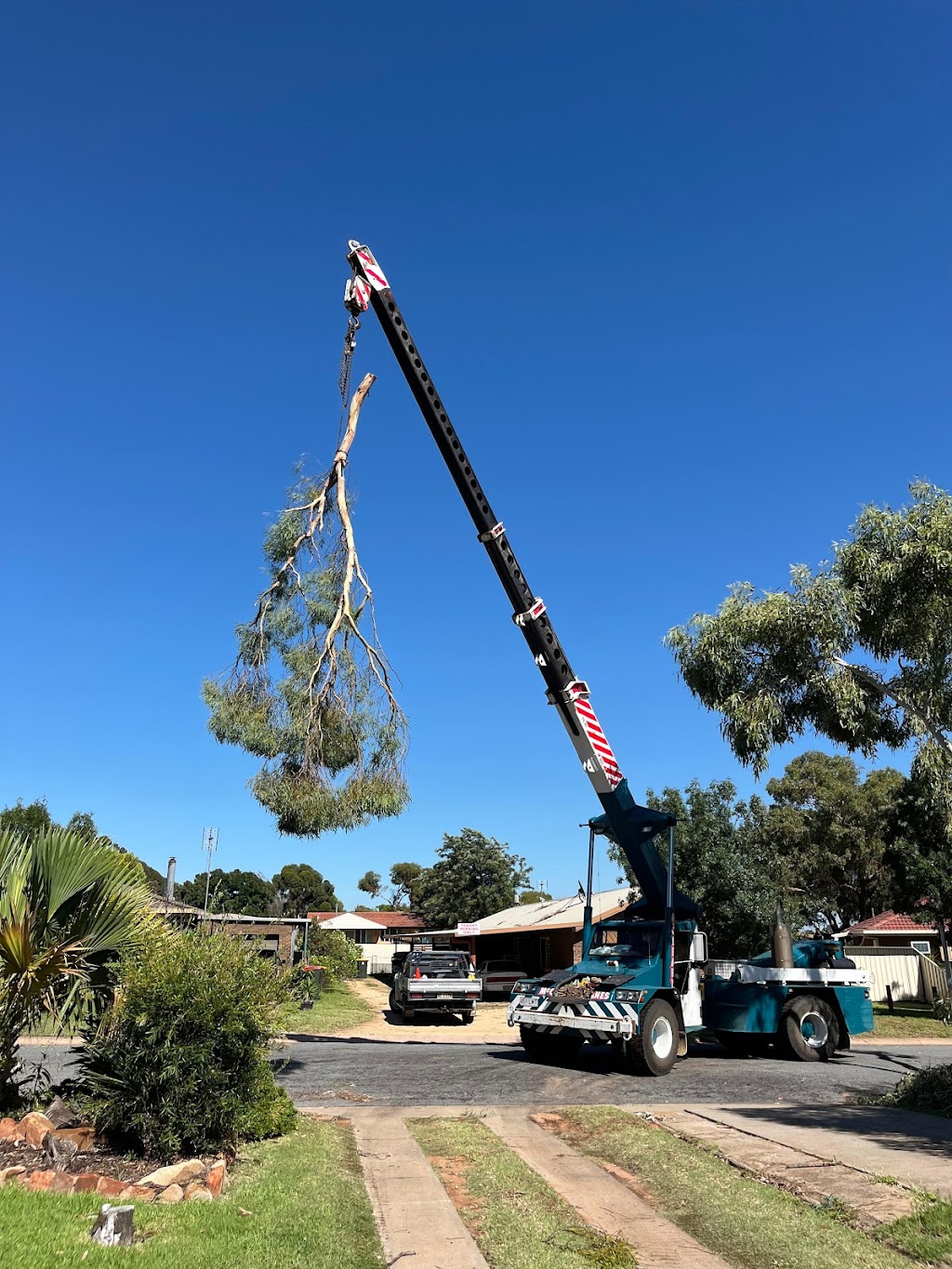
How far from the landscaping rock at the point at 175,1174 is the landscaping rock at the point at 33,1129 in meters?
1.07

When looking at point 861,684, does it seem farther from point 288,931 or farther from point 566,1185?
point 288,931

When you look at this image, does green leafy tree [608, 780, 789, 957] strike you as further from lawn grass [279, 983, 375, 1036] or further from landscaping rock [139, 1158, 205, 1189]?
landscaping rock [139, 1158, 205, 1189]

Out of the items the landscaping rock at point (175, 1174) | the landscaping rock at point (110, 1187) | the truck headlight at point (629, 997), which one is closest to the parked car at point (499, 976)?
the truck headlight at point (629, 997)

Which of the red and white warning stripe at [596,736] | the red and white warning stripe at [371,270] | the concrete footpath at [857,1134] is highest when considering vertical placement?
the red and white warning stripe at [371,270]

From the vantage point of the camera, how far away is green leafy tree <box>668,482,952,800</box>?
15664 mm

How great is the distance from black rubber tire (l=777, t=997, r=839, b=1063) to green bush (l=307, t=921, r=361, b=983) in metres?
23.9

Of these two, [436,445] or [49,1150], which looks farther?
[436,445]

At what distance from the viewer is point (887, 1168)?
730 cm

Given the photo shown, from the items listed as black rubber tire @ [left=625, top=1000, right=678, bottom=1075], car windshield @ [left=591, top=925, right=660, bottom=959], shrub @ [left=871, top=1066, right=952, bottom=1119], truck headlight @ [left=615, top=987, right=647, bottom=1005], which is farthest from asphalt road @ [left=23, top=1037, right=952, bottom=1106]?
car windshield @ [left=591, top=925, right=660, bottom=959]

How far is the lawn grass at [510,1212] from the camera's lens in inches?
214

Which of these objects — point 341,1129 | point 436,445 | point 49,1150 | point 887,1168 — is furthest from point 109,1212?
point 436,445

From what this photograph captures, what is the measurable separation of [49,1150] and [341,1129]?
3.30 metres

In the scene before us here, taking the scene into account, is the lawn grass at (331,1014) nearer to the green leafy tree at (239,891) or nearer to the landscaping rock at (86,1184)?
the landscaping rock at (86,1184)

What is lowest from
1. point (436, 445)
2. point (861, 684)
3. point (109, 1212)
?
point (109, 1212)
